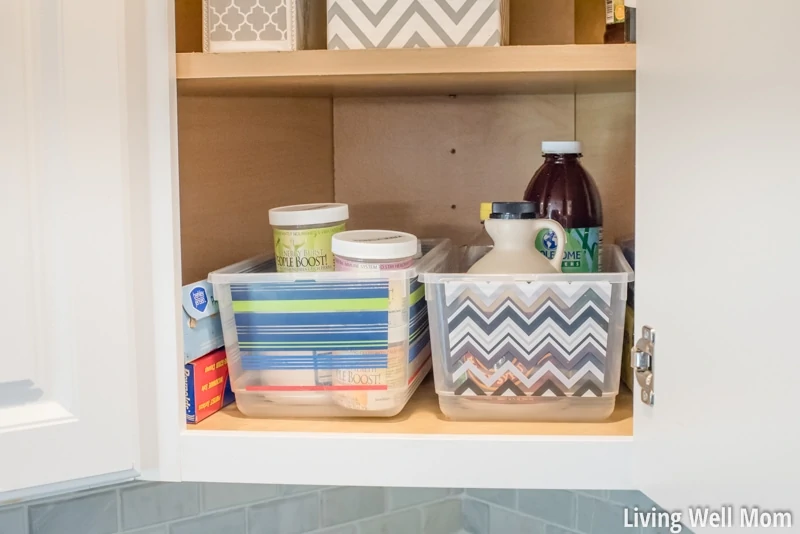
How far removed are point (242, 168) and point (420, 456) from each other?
0.50 meters

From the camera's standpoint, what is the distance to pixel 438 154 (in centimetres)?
113

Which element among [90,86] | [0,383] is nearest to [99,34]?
[90,86]

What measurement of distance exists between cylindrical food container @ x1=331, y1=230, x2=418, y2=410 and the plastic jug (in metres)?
0.09

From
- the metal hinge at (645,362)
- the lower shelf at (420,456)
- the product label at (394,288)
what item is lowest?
the lower shelf at (420,456)

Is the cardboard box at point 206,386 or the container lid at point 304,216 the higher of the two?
the container lid at point 304,216

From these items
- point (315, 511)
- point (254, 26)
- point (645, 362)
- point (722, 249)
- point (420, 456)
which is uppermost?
point (254, 26)

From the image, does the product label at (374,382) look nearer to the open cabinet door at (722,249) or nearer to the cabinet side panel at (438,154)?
the open cabinet door at (722,249)

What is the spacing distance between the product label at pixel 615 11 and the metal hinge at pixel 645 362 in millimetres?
374

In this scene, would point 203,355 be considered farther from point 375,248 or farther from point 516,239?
point 516,239

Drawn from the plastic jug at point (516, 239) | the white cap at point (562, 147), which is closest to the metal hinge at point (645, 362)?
the plastic jug at point (516, 239)

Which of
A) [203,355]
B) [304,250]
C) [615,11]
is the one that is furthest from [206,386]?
[615,11]

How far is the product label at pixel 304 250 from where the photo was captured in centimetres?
81

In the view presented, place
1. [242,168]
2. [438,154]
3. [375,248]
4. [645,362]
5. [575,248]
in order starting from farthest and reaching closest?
[438,154] → [242,168] → [575,248] → [375,248] → [645,362]

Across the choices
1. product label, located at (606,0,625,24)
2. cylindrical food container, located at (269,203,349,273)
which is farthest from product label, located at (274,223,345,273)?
product label, located at (606,0,625,24)
